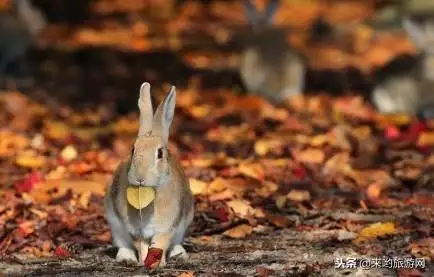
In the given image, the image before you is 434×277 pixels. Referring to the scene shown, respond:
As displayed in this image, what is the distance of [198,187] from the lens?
7301mm

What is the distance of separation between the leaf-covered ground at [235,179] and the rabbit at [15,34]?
67cm

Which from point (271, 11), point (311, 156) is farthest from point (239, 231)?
point (271, 11)

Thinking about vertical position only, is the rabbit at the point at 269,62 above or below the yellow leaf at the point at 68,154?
above

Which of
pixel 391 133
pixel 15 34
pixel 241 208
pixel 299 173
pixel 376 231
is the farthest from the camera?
pixel 15 34

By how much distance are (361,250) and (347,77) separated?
6747mm

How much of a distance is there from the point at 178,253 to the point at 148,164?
0.72m

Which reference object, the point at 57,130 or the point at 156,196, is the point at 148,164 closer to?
the point at 156,196

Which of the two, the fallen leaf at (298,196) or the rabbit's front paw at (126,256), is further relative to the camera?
the fallen leaf at (298,196)

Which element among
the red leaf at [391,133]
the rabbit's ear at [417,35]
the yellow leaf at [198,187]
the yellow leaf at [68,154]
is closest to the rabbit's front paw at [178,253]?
the yellow leaf at [198,187]

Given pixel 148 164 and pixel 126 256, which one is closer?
pixel 148 164

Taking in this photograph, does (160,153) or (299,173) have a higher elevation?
(160,153)

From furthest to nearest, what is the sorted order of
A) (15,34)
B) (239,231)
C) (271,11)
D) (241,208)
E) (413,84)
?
(15,34)
(271,11)
(413,84)
(241,208)
(239,231)

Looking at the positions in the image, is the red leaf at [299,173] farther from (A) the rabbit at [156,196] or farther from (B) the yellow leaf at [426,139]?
(A) the rabbit at [156,196]

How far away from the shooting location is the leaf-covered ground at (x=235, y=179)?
19.8ft
